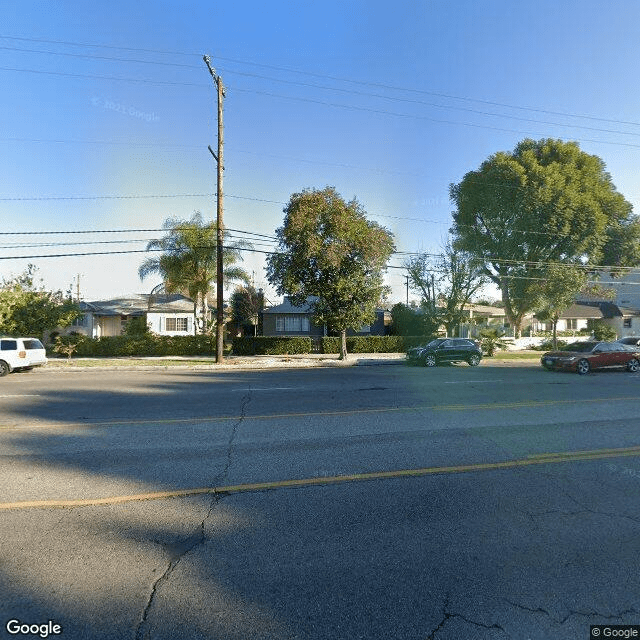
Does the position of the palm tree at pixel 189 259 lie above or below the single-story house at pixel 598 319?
above

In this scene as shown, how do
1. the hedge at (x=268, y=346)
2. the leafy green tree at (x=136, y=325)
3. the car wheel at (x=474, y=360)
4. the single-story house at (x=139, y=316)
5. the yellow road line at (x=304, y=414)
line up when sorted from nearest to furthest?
the yellow road line at (x=304, y=414) → the car wheel at (x=474, y=360) → the hedge at (x=268, y=346) → the leafy green tree at (x=136, y=325) → the single-story house at (x=139, y=316)

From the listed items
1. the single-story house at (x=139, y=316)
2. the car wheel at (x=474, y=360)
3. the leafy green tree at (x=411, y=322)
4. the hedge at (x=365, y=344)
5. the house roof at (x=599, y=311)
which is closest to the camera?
the car wheel at (x=474, y=360)

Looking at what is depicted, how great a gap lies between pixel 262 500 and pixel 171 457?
2.12 meters

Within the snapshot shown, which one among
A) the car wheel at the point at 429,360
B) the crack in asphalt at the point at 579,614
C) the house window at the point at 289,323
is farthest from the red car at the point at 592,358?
the house window at the point at 289,323

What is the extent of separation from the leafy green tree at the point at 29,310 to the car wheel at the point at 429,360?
73.2ft

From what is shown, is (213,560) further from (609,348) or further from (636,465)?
(609,348)

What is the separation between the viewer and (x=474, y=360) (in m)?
24.5

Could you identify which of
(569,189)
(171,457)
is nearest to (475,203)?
(569,189)

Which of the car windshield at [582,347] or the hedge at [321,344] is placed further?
the hedge at [321,344]

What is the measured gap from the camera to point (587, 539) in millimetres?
4039

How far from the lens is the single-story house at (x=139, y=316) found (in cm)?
3647

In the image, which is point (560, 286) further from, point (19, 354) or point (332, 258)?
point (19, 354)

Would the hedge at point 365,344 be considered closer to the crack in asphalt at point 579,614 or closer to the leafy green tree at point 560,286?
the leafy green tree at point 560,286

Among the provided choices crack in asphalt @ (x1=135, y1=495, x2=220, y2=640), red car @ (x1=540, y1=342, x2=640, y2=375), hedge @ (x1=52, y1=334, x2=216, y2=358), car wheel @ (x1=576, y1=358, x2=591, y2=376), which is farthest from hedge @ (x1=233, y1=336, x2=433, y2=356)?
crack in asphalt @ (x1=135, y1=495, x2=220, y2=640)
